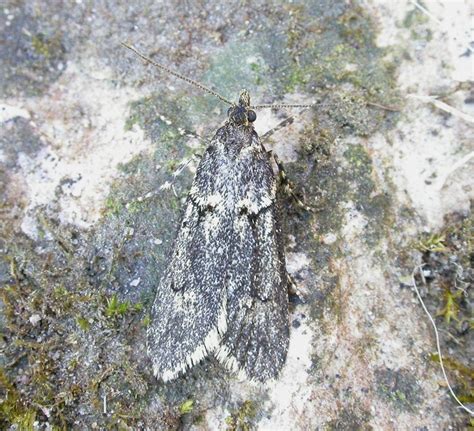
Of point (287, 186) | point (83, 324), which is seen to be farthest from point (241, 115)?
point (83, 324)

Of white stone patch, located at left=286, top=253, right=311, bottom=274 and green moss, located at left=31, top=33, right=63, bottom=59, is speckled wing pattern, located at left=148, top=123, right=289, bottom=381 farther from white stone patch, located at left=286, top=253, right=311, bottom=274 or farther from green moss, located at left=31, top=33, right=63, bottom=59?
green moss, located at left=31, top=33, right=63, bottom=59

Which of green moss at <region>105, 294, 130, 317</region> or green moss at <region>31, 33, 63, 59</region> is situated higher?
green moss at <region>31, 33, 63, 59</region>

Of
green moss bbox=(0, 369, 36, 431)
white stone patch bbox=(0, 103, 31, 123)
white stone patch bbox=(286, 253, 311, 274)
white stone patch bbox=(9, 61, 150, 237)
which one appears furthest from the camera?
white stone patch bbox=(0, 103, 31, 123)

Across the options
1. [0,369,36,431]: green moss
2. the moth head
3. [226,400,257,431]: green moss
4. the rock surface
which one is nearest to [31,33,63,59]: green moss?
the rock surface

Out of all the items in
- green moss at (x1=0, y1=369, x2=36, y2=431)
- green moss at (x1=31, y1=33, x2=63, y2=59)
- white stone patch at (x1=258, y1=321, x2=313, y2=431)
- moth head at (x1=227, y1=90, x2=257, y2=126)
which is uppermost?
moth head at (x1=227, y1=90, x2=257, y2=126)

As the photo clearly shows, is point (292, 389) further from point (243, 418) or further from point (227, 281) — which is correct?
point (227, 281)

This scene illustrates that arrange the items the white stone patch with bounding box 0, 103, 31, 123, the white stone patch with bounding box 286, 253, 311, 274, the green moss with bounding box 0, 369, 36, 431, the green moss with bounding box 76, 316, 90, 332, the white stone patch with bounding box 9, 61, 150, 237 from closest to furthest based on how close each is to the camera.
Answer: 1. the green moss with bounding box 0, 369, 36, 431
2. the green moss with bounding box 76, 316, 90, 332
3. the white stone patch with bounding box 286, 253, 311, 274
4. the white stone patch with bounding box 9, 61, 150, 237
5. the white stone patch with bounding box 0, 103, 31, 123

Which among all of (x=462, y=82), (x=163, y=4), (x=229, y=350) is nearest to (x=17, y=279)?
(x=229, y=350)

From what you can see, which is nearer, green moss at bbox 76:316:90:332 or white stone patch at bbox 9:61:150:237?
green moss at bbox 76:316:90:332

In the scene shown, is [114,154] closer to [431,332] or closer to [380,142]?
[380,142]
